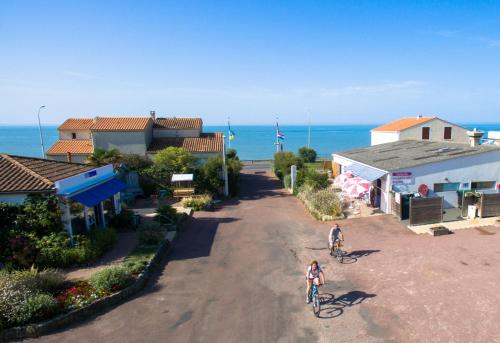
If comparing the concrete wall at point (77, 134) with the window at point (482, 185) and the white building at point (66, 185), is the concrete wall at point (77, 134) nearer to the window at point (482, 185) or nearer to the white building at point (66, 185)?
the white building at point (66, 185)

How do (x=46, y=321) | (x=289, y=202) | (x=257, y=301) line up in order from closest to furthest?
(x=46, y=321) → (x=257, y=301) → (x=289, y=202)

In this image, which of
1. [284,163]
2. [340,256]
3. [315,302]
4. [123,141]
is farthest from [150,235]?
[284,163]

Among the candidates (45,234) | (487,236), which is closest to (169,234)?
(45,234)

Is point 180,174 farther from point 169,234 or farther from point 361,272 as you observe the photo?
point 361,272

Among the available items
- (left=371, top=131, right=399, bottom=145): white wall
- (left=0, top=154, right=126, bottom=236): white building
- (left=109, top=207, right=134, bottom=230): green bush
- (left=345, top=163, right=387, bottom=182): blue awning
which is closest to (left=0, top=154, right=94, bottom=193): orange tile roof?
(left=0, top=154, right=126, bottom=236): white building

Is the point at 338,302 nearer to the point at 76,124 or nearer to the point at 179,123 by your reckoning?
the point at 179,123

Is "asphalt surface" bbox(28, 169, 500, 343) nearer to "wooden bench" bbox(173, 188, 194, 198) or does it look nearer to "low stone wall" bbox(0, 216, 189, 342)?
"low stone wall" bbox(0, 216, 189, 342)
